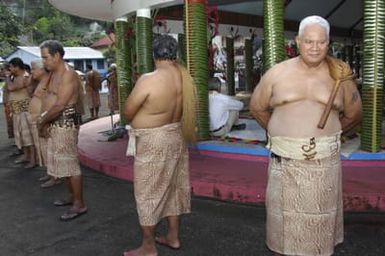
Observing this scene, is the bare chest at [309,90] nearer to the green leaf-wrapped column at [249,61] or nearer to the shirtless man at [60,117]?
the shirtless man at [60,117]

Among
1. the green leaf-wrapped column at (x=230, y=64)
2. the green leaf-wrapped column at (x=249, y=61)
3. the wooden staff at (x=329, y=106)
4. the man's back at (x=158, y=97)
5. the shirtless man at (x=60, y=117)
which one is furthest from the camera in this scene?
the green leaf-wrapped column at (x=249, y=61)

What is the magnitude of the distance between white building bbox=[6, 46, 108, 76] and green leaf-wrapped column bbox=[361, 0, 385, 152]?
30.4 metres

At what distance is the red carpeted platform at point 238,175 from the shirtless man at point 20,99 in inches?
37.4

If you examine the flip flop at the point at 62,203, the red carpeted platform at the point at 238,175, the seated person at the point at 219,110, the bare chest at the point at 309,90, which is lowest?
the flip flop at the point at 62,203

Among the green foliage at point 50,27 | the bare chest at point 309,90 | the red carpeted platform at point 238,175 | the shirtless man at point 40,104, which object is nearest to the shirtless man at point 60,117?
the shirtless man at point 40,104

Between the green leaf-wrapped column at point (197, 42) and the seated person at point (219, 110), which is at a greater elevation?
the green leaf-wrapped column at point (197, 42)

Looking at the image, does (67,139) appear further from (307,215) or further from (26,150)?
(26,150)

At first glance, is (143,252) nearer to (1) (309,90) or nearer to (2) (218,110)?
(1) (309,90)

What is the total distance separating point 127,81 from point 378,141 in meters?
4.53

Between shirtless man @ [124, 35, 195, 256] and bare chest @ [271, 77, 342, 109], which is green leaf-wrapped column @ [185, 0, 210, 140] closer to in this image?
shirtless man @ [124, 35, 195, 256]

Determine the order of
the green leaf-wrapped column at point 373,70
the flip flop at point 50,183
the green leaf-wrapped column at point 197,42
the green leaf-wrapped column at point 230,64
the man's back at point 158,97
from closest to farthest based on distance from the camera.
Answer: the man's back at point 158,97 → the green leaf-wrapped column at point 373,70 → the flip flop at point 50,183 → the green leaf-wrapped column at point 197,42 → the green leaf-wrapped column at point 230,64

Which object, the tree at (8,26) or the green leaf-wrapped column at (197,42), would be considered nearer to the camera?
the green leaf-wrapped column at (197,42)

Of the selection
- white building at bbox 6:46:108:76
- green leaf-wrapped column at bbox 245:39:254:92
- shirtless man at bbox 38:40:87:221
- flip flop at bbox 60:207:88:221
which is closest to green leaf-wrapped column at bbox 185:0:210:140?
shirtless man at bbox 38:40:87:221

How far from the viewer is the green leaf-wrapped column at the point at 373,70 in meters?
5.29
